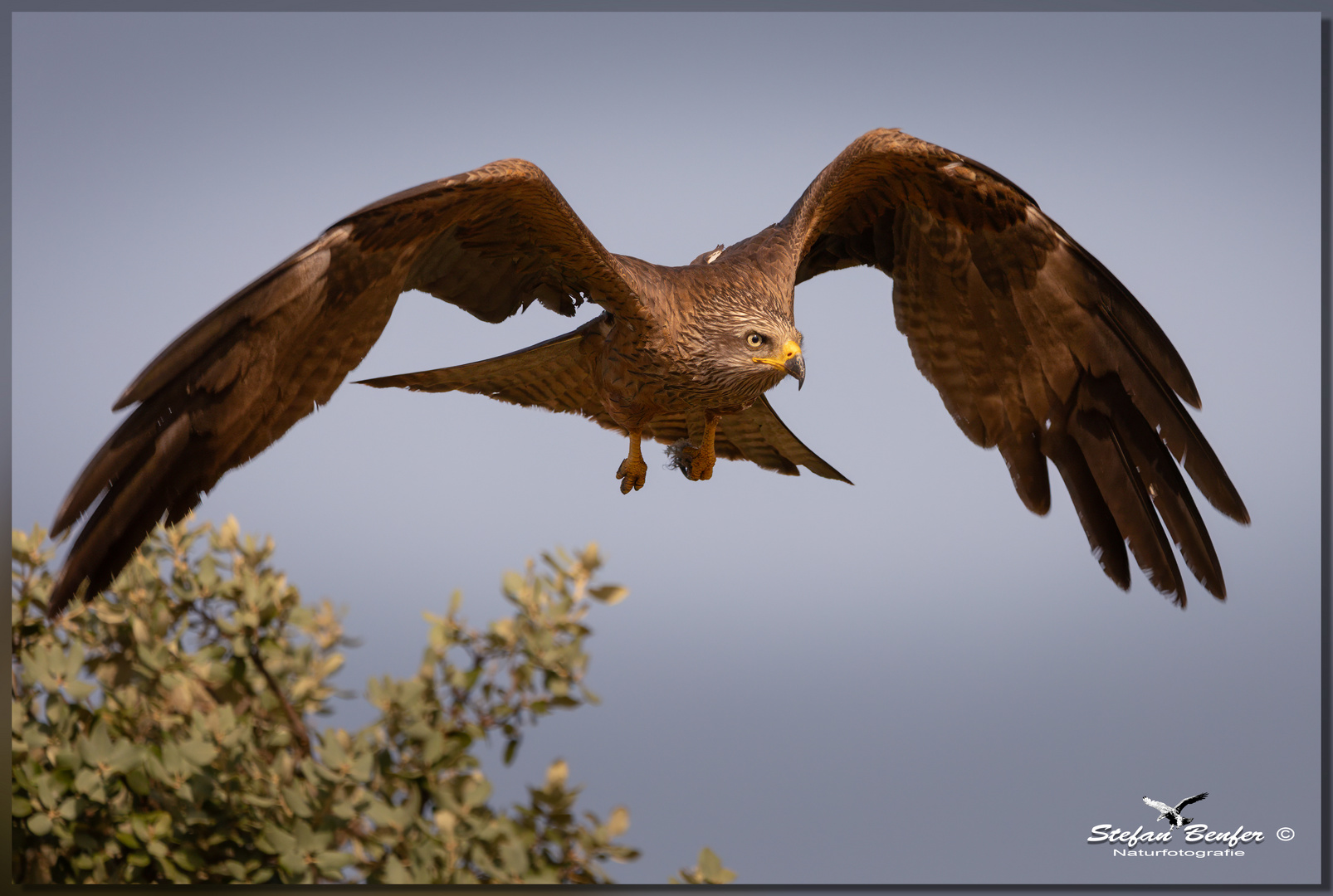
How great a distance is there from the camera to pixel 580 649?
12.3ft

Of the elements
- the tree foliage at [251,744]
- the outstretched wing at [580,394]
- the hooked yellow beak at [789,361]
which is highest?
the outstretched wing at [580,394]

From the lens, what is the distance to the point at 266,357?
8.71ft

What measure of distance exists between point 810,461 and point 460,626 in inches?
56.7

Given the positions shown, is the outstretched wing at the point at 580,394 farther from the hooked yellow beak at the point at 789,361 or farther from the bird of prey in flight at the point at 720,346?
the hooked yellow beak at the point at 789,361

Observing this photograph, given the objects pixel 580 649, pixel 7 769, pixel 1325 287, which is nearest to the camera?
pixel 7 769

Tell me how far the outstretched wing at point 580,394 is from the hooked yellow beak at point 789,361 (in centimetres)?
42

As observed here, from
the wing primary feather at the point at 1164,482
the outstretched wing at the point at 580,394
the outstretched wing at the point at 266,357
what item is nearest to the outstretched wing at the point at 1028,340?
the wing primary feather at the point at 1164,482

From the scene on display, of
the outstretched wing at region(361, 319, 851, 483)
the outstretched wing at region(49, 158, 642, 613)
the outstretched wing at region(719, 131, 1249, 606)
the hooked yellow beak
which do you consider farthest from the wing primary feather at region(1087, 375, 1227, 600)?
the outstretched wing at region(49, 158, 642, 613)

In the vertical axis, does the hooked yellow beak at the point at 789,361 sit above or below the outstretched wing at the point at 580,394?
below

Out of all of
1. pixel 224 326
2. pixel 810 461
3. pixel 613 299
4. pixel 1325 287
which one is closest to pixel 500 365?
pixel 613 299

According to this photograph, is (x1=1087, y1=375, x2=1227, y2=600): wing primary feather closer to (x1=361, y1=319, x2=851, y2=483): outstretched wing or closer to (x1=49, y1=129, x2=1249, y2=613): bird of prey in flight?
(x1=49, y1=129, x2=1249, y2=613): bird of prey in flight

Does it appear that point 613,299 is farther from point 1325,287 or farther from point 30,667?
point 1325,287

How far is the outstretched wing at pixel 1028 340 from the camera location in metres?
3.27

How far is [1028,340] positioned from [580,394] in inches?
63.0
